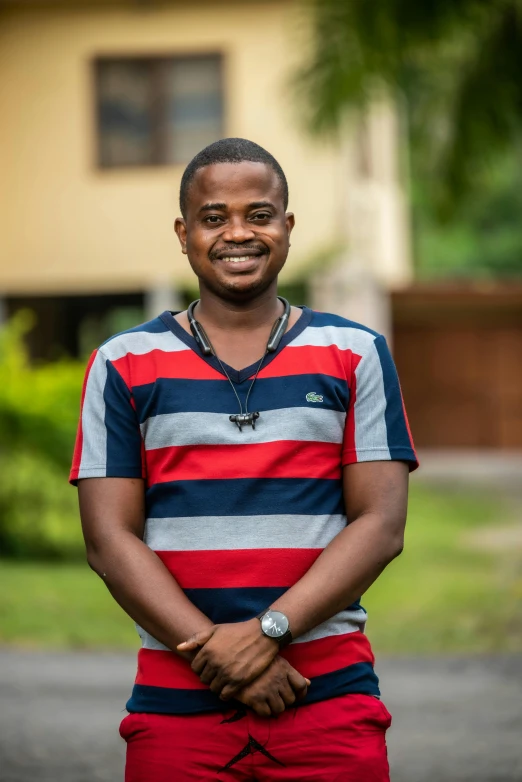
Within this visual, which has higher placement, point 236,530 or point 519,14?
point 519,14

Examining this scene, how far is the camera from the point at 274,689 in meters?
2.62

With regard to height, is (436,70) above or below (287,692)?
above

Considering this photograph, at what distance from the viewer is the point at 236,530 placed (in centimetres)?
271

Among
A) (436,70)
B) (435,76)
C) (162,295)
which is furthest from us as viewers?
(162,295)

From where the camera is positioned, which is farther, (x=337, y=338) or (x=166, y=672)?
(x=337, y=338)

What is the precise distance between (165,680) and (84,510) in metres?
0.39

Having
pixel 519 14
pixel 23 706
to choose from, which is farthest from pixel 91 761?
pixel 519 14

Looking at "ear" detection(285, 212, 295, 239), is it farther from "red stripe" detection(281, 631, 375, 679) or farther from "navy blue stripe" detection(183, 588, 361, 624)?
"red stripe" detection(281, 631, 375, 679)

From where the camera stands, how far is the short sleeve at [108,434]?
278 centimetres

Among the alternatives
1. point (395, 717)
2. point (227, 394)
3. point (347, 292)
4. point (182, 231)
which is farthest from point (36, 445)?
point (347, 292)

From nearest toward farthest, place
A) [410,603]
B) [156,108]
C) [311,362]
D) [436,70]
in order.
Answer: [311,362]
[410,603]
[436,70]
[156,108]

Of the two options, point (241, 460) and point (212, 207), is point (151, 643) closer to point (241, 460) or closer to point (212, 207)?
point (241, 460)

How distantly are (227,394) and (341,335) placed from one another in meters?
0.29

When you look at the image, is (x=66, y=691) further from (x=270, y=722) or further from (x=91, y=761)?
(x=270, y=722)
